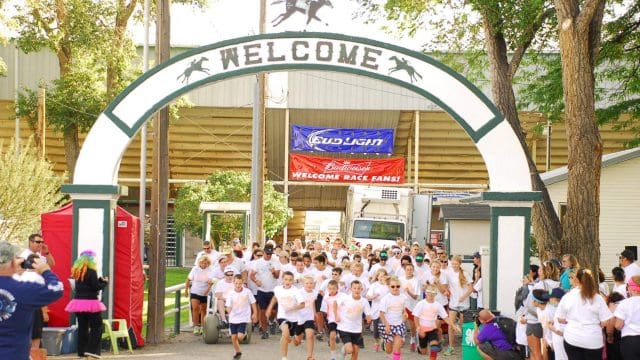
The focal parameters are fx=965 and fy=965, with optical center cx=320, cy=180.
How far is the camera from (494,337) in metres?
13.2

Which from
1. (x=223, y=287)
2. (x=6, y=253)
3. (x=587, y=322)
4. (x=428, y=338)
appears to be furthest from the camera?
(x=223, y=287)

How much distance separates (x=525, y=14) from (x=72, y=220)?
10765 mm

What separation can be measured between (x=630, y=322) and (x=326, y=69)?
6.48 metres

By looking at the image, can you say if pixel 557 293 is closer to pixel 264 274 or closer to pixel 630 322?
pixel 630 322

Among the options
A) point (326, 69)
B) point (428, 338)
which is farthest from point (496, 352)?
point (326, 69)

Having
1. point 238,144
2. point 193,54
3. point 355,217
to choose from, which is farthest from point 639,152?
point 238,144

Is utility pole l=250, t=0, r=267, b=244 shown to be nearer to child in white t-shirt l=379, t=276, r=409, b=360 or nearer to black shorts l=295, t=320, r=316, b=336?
black shorts l=295, t=320, r=316, b=336

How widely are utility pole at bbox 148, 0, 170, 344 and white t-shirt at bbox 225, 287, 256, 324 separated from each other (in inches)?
75.1

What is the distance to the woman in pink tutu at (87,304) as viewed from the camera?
1456 centimetres

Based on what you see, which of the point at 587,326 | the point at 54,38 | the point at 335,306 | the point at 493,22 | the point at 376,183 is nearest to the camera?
the point at 587,326

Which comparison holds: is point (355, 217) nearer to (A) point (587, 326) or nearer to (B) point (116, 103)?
(B) point (116, 103)

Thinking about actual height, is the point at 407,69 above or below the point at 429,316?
above

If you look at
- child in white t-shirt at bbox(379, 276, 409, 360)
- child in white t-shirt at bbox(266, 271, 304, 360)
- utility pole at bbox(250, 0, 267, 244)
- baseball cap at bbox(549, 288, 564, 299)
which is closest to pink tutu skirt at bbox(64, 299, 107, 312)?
child in white t-shirt at bbox(266, 271, 304, 360)

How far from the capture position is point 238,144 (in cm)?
4600
